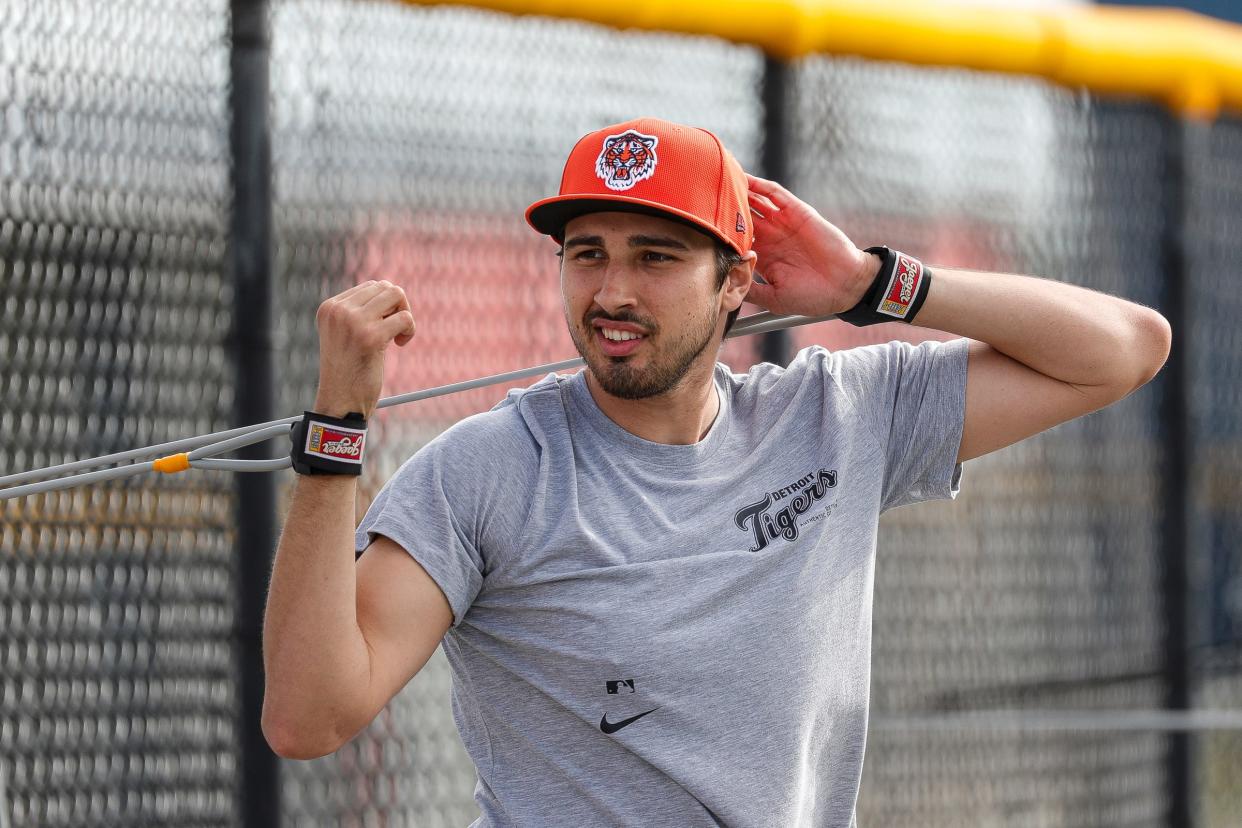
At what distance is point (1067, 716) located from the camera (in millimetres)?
4121

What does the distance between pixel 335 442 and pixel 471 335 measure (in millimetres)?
1452

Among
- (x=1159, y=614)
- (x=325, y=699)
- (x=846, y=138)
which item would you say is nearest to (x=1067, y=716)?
(x=1159, y=614)

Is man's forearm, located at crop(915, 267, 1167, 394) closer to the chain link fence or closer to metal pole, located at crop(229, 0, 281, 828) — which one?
metal pole, located at crop(229, 0, 281, 828)

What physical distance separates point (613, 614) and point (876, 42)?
224cm

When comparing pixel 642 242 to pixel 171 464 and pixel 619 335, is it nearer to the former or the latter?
pixel 619 335

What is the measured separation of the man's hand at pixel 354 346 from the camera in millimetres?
1812

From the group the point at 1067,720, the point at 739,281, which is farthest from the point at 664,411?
the point at 1067,720

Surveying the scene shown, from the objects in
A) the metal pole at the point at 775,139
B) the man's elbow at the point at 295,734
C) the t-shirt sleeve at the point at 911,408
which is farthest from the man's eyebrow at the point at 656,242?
the metal pole at the point at 775,139

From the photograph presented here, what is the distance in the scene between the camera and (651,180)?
2115 mm

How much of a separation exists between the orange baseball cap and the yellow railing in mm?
1127

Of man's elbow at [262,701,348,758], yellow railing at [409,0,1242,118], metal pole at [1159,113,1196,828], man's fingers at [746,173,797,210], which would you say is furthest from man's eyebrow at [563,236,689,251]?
metal pole at [1159,113,1196,828]

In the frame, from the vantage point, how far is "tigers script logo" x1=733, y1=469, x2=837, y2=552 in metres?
2.18

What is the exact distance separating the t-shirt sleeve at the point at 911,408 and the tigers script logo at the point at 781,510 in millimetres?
182

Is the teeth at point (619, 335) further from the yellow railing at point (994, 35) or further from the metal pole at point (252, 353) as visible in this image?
the yellow railing at point (994, 35)
